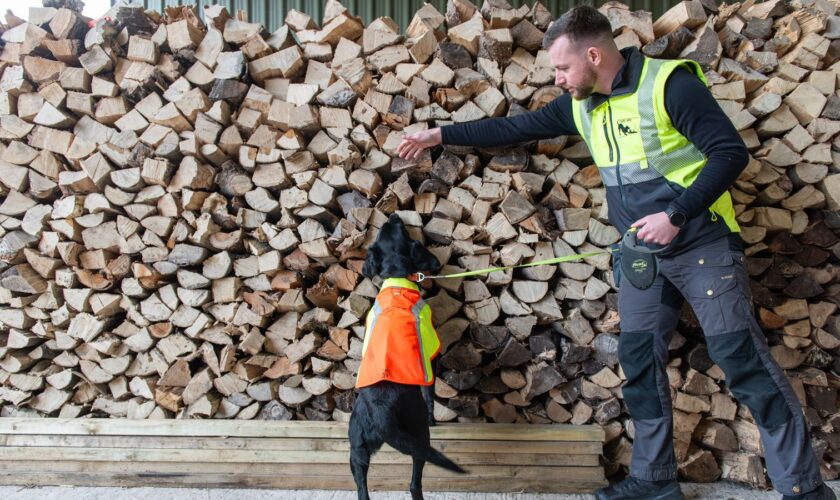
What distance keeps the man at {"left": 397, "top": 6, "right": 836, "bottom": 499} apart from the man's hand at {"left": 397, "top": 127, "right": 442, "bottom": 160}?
1.79ft

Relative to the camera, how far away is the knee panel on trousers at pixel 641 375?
2035mm

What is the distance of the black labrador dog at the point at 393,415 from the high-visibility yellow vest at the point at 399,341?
0.06 m

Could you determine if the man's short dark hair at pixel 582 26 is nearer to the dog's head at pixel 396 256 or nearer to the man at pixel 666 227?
the man at pixel 666 227

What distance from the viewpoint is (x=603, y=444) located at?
2422 millimetres

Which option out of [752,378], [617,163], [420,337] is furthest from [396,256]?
[752,378]

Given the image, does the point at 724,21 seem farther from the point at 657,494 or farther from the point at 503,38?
the point at 657,494

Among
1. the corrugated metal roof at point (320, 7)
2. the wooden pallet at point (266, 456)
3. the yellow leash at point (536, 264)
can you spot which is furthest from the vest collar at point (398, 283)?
the corrugated metal roof at point (320, 7)

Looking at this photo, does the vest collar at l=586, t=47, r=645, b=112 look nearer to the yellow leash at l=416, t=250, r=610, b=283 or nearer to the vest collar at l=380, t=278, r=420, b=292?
the yellow leash at l=416, t=250, r=610, b=283

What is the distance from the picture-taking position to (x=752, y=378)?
1837 millimetres

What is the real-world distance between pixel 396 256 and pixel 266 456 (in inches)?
45.2

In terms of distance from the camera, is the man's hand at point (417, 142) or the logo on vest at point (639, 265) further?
the man's hand at point (417, 142)

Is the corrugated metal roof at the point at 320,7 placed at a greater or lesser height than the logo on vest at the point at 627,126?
lesser

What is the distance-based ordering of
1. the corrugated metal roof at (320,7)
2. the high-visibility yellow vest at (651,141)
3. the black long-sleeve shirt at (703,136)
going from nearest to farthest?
the black long-sleeve shirt at (703,136), the high-visibility yellow vest at (651,141), the corrugated metal roof at (320,7)

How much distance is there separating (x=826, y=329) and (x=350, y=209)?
2275 mm
